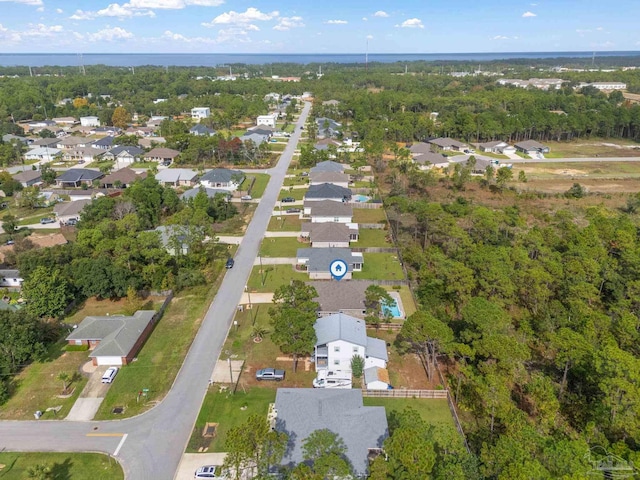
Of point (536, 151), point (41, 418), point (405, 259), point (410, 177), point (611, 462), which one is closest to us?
point (611, 462)

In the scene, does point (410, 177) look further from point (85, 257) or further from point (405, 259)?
point (85, 257)

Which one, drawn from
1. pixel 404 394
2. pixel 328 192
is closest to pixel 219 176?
pixel 328 192

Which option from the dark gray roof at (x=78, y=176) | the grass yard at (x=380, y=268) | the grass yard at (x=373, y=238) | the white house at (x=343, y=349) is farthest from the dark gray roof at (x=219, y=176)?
the white house at (x=343, y=349)

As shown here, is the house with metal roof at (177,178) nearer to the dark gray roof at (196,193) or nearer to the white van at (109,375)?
the dark gray roof at (196,193)

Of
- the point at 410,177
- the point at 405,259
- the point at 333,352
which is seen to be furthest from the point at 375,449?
the point at 410,177

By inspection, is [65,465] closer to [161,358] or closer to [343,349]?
[161,358]

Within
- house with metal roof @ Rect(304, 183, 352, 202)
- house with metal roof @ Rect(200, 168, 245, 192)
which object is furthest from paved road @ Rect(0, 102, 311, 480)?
house with metal roof @ Rect(200, 168, 245, 192)
